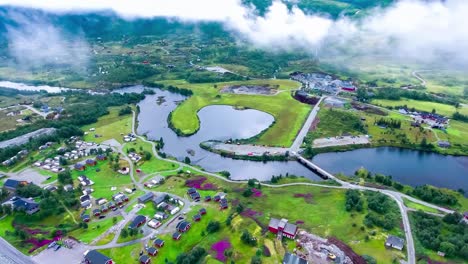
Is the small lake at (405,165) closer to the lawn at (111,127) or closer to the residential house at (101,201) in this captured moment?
the residential house at (101,201)

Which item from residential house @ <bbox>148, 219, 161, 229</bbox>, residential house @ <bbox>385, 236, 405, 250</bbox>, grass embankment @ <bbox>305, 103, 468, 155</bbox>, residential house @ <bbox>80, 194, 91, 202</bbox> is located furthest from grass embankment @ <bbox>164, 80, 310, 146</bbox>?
residential house @ <bbox>385, 236, 405, 250</bbox>

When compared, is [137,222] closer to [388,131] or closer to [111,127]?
[111,127]

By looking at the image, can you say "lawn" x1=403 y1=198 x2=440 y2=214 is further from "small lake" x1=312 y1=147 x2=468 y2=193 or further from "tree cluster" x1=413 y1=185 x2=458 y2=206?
"small lake" x1=312 y1=147 x2=468 y2=193

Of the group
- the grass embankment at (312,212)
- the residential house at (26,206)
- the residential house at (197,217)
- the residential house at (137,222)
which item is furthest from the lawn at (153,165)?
the residential house at (26,206)

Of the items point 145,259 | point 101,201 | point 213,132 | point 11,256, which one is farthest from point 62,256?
point 213,132

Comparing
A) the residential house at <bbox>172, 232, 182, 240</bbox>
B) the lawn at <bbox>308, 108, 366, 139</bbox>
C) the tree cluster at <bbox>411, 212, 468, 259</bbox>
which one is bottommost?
the residential house at <bbox>172, 232, 182, 240</bbox>

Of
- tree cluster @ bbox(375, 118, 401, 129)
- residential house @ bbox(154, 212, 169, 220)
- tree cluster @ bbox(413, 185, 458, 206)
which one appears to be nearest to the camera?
residential house @ bbox(154, 212, 169, 220)

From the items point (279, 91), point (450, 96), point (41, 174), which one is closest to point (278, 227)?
point (41, 174)
